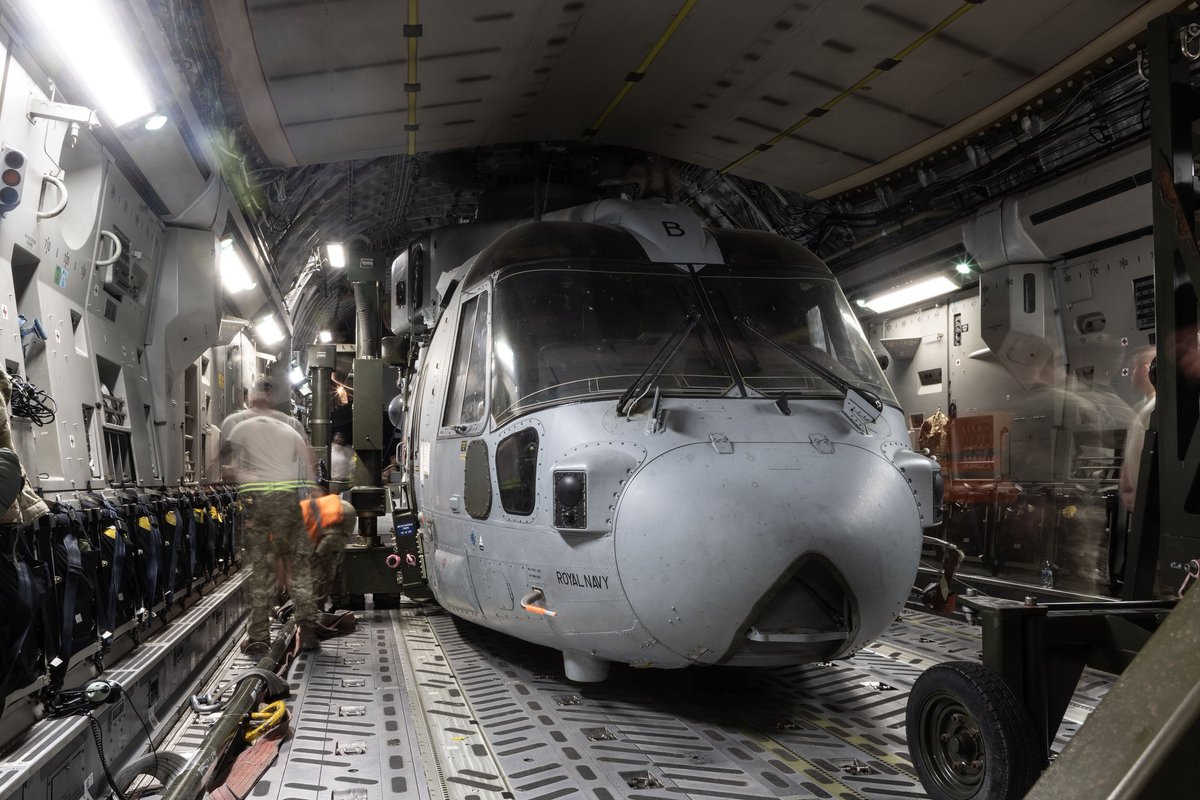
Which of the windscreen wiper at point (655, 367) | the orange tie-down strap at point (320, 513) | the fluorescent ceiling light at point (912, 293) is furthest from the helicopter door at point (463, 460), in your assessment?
the fluorescent ceiling light at point (912, 293)

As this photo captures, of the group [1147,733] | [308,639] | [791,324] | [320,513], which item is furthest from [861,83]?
[1147,733]

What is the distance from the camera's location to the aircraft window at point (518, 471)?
3932 millimetres

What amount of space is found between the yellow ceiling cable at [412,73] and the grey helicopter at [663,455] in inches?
54.7

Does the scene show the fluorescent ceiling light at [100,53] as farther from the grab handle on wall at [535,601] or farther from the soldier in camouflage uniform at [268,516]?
the grab handle on wall at [535,601]

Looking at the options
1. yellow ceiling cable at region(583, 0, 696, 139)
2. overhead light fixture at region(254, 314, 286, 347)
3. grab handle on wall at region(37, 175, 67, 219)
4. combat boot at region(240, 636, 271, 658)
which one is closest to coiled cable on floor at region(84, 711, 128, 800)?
combat boot at region(240, 636, 271, 658)

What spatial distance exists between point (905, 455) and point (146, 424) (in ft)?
18.6

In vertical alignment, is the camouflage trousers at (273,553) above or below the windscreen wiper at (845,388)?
below

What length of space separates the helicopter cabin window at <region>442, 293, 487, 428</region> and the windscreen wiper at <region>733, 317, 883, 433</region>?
4.46 ft

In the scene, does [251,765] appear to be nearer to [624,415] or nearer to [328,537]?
[624,415]

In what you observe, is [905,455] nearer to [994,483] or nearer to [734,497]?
[734,497]

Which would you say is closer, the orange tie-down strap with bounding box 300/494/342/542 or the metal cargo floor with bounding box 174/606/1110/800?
the metal cargo floor with bounding box 174/606/1110/800

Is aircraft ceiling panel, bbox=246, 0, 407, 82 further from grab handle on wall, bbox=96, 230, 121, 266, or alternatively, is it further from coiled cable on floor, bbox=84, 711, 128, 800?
coiled cable on floor, bbox=84, 711, 128, 800

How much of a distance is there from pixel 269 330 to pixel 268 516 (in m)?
7.20

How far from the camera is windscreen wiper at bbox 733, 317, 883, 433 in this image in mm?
3895
